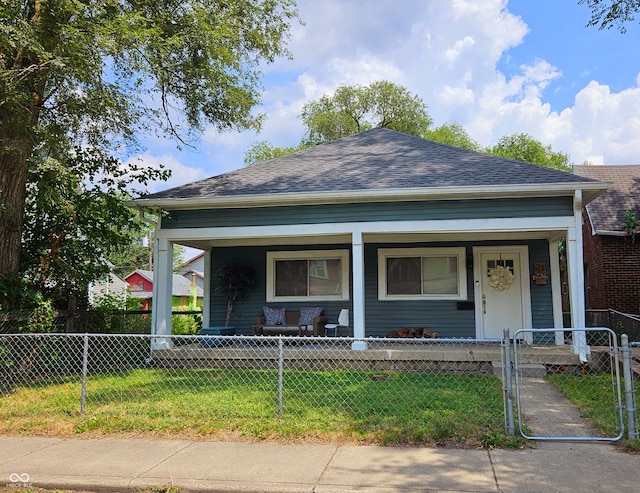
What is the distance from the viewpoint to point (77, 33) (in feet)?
23.3

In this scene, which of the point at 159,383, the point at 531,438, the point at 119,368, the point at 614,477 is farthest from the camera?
the point at 119,368

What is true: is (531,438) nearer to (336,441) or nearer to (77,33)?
(336,441)

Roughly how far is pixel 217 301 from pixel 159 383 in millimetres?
4269

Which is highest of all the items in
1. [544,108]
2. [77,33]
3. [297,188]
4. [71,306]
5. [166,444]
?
[544,108]

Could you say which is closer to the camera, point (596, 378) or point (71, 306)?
point (596, 378)

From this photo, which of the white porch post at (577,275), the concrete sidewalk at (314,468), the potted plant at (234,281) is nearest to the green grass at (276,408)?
the concrete sidewalk at (314,468)

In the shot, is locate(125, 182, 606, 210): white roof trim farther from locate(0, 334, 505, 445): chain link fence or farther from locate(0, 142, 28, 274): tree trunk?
locate(0, 334, 505, 445): chain link fence

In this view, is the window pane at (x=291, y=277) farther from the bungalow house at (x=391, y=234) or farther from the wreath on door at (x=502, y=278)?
the wreath on door at (x=502, y=278)

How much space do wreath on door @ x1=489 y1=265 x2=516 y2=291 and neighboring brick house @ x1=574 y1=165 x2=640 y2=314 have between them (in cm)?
483

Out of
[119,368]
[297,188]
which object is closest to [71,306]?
[119,368]

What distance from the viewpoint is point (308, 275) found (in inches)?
467

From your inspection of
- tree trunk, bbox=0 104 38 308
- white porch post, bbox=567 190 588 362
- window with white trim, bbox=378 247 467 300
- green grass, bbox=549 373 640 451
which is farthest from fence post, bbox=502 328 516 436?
tree trunk, bbox=0 104 38 308

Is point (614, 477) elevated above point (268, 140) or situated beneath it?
situated beneath

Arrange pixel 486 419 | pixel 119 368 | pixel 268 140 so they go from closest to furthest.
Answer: pixel 486 419, pixel 119 368, pixel 268 140
